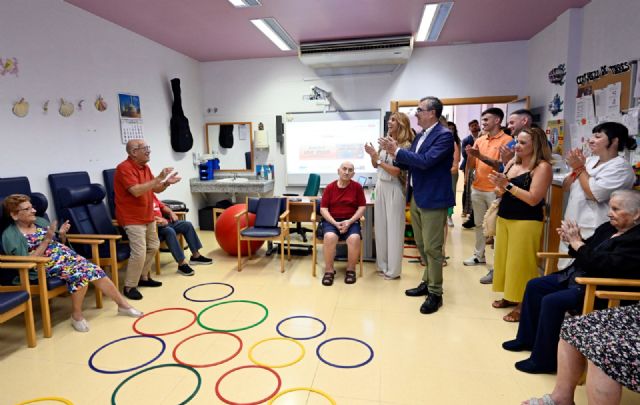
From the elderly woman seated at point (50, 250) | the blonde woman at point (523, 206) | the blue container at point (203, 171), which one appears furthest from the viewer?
the blue container at point (203, 171)

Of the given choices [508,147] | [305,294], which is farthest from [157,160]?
[508,147]

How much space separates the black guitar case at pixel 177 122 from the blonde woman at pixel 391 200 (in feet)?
11.6

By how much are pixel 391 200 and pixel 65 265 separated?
295 centimetres

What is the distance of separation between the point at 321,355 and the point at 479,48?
5.43m

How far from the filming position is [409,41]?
5215mm

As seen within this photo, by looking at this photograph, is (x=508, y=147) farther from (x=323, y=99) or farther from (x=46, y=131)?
(x=46, y=131)

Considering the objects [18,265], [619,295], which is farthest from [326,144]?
[619,295]

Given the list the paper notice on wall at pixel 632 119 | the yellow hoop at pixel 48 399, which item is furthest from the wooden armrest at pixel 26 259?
the paper notice on wall at pixel 632 119

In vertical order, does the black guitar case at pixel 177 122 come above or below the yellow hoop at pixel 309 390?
above

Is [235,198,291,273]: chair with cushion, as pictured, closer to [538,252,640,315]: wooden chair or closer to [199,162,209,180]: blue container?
[199,162,209,180]: blue container

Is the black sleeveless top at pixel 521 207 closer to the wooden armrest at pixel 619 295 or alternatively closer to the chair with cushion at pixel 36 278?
the wooden armrest at pixel 619 295

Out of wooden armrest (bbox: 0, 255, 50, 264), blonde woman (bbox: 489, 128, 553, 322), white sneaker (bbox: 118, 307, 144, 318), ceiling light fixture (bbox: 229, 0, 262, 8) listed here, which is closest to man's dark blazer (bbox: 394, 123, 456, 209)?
blonde woman (bbox: 489, 128, 553, 322)

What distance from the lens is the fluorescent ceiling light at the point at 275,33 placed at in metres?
4.56

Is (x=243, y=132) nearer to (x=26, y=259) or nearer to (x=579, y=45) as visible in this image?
(x=26, y=259)
